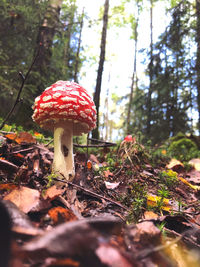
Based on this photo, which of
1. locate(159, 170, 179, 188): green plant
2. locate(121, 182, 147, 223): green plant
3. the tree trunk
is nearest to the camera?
locate(121, 182, 147, 223): green plant

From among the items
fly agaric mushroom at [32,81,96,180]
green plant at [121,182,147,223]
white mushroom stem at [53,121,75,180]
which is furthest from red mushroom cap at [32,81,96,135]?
green plant at [121,182,147,223]

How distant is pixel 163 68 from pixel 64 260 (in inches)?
301

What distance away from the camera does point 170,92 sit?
25.9 ft

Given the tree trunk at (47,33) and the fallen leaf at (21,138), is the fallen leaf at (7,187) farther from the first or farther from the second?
the tree trunk at (47,33)

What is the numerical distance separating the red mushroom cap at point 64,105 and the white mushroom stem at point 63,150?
0.12 meters

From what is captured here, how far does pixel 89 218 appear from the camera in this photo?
961 millimetres

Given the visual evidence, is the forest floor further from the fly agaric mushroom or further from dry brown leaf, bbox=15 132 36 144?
the fly agaric mushroom

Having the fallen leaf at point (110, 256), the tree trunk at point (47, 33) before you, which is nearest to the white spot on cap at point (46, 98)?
the fallen leaf at point (110, 256)

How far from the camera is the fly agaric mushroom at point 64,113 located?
1832 mm

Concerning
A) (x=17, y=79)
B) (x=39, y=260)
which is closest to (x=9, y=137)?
(x=39, y=260)

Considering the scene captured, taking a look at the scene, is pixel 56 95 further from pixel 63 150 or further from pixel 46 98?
pixel 63 150

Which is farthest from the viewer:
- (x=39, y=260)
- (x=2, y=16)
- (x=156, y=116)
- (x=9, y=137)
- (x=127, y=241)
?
(x=156, y=116)

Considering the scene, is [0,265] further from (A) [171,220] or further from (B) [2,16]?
(B) [2,16]

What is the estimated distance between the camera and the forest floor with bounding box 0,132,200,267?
0.64 meters
